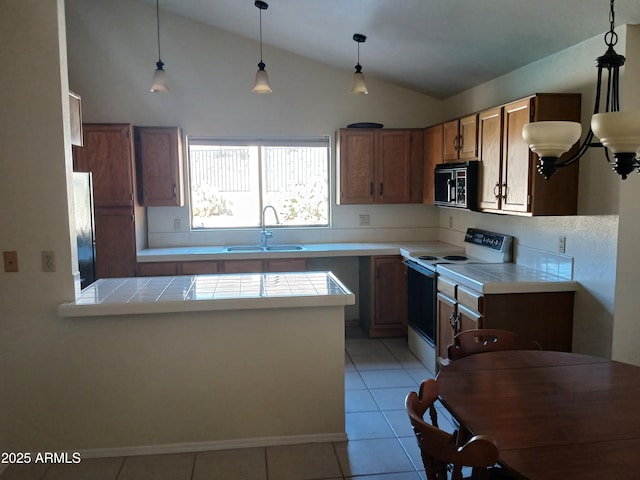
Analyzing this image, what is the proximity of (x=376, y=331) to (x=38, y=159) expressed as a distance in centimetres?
323

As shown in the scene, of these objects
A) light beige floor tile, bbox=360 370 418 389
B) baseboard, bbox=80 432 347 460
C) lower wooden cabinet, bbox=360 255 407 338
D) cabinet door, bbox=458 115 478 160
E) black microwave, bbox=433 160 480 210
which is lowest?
light beige floor tile, bbox=360 370 418 389

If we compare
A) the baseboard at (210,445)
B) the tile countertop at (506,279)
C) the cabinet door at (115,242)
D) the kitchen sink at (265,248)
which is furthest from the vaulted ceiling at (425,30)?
the baseboard at (210,445)

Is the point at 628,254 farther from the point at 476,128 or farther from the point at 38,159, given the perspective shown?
the point at 38,159

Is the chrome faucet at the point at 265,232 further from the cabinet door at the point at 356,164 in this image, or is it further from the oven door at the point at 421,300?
the oven door at the point at 421,300

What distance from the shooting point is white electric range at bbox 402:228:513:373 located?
3.85 meters

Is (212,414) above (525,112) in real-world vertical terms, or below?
below

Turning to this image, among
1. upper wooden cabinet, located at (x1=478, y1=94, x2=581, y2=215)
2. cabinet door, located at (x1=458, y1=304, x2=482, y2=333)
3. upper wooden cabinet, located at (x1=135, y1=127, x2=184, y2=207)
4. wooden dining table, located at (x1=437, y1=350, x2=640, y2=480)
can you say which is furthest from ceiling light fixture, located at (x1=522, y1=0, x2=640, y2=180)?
upper wooden cabinet, located at (x1=135, y1=127, x2=184, y2=207)

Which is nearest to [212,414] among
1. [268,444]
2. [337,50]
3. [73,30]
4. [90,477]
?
[268,444]

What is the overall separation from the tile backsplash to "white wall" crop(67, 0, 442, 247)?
179 centimetres

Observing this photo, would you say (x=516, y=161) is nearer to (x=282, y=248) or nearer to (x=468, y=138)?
(x=468, y=138)

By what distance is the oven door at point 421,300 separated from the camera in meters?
3.89

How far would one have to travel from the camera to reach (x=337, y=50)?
4.46 m

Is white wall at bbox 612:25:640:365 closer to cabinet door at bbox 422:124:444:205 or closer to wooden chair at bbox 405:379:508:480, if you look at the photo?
wooden chair at bbox 405:379:508:480

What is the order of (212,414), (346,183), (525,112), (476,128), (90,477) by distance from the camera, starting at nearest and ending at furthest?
(90,477) < (212,414) < (525,112) < (476,128) < (346,183)
